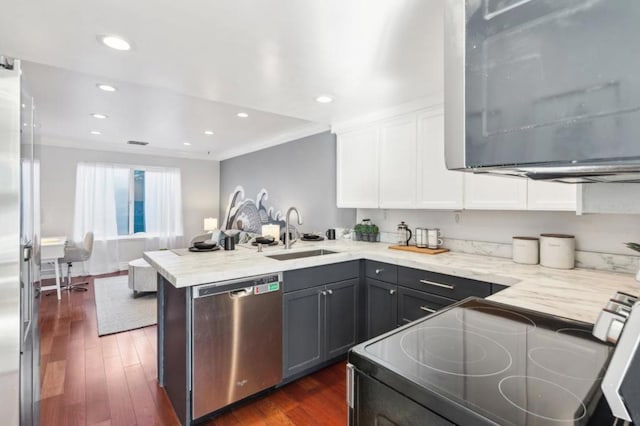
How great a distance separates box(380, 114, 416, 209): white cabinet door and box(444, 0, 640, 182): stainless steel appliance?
7.75 feet

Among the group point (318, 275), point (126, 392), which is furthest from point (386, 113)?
point (126, 392)

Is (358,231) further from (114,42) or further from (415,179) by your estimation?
(114,42)

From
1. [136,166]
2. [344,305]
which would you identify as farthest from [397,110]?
[136,166]

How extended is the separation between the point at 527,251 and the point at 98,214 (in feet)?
21.5

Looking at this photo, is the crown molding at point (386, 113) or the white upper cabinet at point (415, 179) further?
the crown molding at point (386, 113)

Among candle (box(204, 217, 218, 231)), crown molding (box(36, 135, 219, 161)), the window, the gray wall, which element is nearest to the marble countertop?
the gray wall

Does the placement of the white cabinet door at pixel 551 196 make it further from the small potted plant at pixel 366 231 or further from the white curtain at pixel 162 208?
the white curtain at pixel 162 208

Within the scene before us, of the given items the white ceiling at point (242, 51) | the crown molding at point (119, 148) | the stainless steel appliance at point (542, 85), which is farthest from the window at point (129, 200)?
the stainless steel appliance at point (542, 85)

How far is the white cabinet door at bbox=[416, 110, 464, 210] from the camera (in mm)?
2604

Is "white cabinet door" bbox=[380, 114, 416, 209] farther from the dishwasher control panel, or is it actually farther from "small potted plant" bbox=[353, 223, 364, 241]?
the dishwasher control panel

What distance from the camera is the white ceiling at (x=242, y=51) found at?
5.03 ft

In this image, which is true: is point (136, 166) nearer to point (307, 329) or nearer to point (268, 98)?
point (268, 98)

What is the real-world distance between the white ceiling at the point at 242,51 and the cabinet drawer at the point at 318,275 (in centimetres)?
139

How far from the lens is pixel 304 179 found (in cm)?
449
